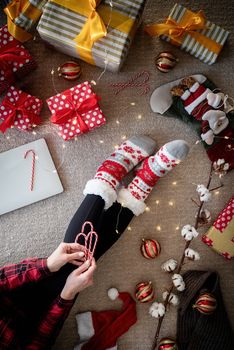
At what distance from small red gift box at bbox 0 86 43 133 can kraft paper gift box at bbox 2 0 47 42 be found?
0.63ft

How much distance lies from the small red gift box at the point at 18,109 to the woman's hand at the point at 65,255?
0.48 meters

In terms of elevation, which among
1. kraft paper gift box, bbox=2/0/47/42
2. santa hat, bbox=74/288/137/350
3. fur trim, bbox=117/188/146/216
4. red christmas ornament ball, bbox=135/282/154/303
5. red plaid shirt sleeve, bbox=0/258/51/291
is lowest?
santa hat, bbox=74/288/137/350

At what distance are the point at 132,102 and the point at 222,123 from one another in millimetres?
336

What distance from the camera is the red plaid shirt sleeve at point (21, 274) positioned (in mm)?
1101

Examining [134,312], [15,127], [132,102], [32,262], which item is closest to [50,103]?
[15,127]

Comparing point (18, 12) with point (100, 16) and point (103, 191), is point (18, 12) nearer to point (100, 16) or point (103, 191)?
point (100, 16)

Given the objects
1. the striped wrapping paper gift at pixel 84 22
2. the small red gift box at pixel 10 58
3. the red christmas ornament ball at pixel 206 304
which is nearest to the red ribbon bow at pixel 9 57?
Result: the small red gift box at pixel 10 58

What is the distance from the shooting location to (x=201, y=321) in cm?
121

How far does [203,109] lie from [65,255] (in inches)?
26.7

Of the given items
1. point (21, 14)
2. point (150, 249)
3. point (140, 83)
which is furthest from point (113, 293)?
point (21, 14)

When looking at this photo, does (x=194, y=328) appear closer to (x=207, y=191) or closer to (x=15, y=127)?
(x=207, y=191)

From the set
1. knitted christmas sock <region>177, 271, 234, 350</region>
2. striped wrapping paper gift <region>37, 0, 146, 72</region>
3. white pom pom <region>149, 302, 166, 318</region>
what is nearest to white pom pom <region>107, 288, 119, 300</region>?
white pom pom <region>149, 302, 166, 318</region>

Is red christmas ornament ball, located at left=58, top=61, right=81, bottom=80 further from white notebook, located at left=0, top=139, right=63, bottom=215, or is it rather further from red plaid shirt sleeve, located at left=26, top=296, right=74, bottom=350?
red plaid shirt sleeve, located at left=26, top=296, right=74, bottom=350

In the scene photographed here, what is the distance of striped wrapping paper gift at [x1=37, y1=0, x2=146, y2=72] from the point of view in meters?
1.20
